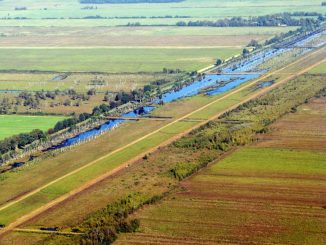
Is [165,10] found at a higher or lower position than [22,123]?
higher

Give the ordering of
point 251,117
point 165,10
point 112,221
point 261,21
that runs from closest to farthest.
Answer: point 112,221
point 251,117
point 261,21
point 165,10

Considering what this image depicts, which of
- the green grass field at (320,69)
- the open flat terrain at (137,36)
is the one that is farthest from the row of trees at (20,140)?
the open flat terrain at (137,36)

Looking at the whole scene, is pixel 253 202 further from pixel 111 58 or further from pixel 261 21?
pixel 261 21

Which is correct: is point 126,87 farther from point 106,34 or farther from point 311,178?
point 106,34

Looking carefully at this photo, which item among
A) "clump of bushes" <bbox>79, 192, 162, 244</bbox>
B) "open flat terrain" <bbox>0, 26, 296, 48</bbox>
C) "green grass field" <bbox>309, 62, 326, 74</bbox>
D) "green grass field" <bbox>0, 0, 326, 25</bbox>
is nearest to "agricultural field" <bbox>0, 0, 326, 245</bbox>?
"clump of bushes" <bbox>79, 192, 162, 244</bbox>

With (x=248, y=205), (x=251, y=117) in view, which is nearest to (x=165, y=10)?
(x=251, y=117)

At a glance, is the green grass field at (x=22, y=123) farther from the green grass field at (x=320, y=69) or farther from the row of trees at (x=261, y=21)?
the row of trees at (x=261, y=21)
